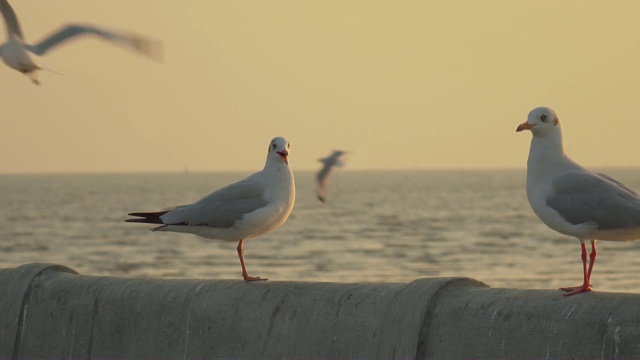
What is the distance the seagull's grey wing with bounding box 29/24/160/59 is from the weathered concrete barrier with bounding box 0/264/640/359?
170 cm

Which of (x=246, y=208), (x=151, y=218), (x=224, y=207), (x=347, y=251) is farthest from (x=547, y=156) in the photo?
(x=347, y=251)

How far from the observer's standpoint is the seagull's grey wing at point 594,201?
7496 millimetres

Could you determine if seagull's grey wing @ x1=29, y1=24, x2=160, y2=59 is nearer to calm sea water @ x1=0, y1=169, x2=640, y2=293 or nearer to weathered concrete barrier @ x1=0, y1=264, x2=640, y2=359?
weathered concrete barrier @ x1=0, y1=264, x2=640, y2=359

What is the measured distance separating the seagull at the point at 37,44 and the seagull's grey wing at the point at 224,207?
3.50 ft

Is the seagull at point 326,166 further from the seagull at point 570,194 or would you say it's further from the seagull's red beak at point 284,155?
the seagull at point 570,194

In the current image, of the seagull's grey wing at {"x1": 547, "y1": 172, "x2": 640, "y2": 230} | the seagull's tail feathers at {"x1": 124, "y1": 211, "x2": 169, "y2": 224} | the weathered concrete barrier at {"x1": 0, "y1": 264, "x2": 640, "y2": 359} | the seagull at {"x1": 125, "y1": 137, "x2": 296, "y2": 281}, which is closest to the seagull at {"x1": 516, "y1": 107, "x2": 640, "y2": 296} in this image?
the seagull's grey wing at {"x1": 547, "y1": 172, "x2": 640, "y2": 230}

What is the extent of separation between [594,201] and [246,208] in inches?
94.5

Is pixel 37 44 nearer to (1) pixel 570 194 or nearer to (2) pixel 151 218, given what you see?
(2) pixel 151 218

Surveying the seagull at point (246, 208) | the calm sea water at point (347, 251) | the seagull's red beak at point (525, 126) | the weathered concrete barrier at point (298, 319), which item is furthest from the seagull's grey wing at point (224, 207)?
the calm sea water at point (347, 251)

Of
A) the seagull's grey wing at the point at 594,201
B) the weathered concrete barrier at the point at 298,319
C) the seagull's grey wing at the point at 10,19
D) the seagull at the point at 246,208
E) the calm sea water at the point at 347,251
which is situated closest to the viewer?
the weathered concrete barrier at the point at 298,319

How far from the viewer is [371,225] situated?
2515 inches

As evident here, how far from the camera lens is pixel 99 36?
9.87 metres

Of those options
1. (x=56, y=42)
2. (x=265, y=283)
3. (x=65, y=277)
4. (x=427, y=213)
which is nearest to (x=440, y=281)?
(x=265, y=283)

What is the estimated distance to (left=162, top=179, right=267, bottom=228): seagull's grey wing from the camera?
28.6 feet
